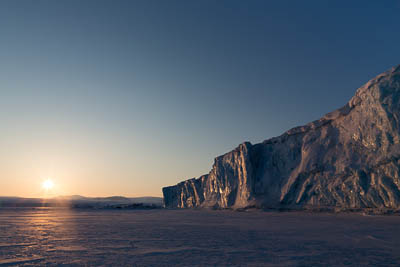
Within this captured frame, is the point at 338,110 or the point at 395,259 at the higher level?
the point at 338,110

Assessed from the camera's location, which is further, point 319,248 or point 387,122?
point 387,122

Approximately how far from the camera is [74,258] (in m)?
7.01

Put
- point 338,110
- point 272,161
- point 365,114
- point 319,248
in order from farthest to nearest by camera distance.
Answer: point 272,161 < point 338,110 < point 365,114 < point 319,248

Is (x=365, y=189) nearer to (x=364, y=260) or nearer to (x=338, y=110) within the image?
(x=338, y=110)

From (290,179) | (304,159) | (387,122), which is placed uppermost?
(387,122)

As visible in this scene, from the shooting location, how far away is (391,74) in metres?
25.1

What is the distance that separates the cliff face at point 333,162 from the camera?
79.4 ft

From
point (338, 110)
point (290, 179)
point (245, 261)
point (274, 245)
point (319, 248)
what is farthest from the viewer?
point (290, 179)

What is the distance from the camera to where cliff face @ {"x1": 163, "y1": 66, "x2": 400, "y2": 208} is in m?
24.2

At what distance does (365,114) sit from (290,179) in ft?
33.7

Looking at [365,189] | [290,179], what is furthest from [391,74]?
[290,179]

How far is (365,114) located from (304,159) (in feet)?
25.3

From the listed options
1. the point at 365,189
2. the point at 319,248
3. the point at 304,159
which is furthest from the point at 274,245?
the point at 304,159

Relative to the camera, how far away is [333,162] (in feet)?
94.0
